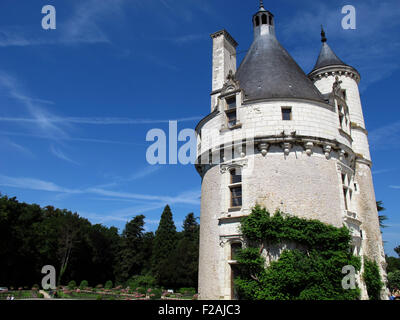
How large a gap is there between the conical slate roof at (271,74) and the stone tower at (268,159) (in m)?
0.05

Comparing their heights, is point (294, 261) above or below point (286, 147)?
below

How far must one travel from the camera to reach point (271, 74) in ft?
53.6

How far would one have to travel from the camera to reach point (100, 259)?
199 ft

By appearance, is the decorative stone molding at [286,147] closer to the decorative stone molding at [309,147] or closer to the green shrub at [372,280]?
the decorative stone molding at [309,147]

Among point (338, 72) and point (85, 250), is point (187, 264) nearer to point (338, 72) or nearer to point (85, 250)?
point (85, 250)

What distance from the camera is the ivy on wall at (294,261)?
11.9 meters

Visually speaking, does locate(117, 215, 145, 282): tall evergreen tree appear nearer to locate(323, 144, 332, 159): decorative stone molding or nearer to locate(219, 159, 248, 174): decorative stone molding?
locate(219, 159, 248, 174): decorative stone molding

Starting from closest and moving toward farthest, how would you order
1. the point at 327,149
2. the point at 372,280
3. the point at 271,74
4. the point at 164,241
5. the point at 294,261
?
the point at 294,261 → the point at 327,149 → the point at 372,280 → the point at 271,74 → the point at 164,241


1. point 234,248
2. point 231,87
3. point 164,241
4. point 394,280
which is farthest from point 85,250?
point 231,87

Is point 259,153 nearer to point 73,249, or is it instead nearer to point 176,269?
point 176,269

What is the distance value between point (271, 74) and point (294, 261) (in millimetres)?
9470

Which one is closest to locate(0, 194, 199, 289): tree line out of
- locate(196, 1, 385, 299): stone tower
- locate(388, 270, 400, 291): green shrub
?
locate(388, 270, 400, 291): green shrub
